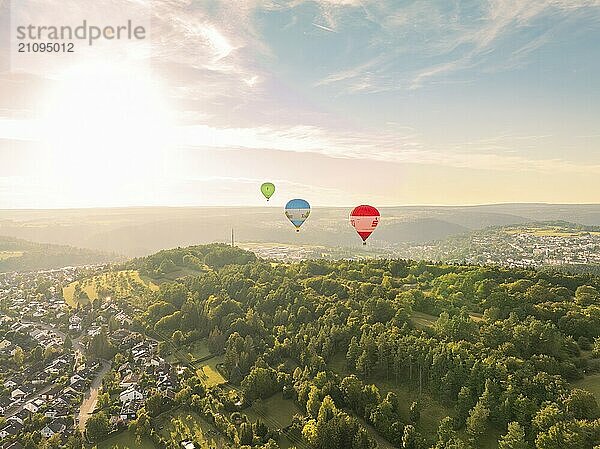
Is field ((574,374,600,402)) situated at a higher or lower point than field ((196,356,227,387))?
higher

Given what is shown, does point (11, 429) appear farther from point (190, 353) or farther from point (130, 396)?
point (190, 353)

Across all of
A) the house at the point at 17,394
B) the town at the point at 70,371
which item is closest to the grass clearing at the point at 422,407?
the town at the point at 70,371

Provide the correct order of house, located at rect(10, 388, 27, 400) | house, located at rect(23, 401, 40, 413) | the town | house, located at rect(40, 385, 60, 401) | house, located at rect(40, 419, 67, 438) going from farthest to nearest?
house, located at rect(10, 388, 27, 400)
house, located at rect(40, 385, 60, 401)
house, located at rect(23, 401, 40, 413)
the town
house, located at rect(40, 419, 67, 438)

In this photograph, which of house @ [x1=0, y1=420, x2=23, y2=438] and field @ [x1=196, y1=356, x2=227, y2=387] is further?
field @ [x1=196, y1=356, x2=227, y2=387]

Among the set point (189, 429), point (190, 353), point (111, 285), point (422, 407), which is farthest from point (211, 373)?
point (111, 285)

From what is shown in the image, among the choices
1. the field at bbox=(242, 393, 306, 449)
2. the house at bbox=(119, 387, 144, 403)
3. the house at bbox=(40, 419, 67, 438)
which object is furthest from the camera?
the house at bbox=(119, 387, 144, 403)

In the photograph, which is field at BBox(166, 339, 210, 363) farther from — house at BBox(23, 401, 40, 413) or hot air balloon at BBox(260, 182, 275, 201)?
hot air balloon at BBox(260, 182, 275, 201)

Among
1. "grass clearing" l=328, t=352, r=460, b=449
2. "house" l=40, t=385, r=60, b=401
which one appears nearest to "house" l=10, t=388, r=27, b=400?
"house" l=40, t=385, r=60, b=401
